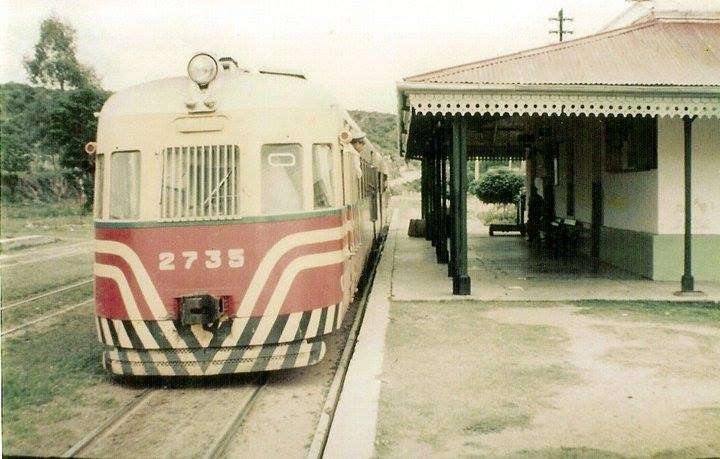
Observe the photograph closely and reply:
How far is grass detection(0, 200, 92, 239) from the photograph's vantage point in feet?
91.4

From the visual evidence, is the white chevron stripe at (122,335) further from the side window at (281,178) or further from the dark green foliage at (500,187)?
the dark green foliage at (500,187)

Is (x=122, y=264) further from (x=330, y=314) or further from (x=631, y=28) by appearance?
(x=631, y=28)

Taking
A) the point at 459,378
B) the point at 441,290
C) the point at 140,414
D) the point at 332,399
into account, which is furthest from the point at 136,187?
the point at 441,290

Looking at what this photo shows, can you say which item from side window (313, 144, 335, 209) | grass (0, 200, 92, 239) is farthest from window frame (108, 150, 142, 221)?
grass (0, 200, 92, 239)

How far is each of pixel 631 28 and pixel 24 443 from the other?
12.4m

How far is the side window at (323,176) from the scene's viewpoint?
22.9 ft

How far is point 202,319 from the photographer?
254 inches

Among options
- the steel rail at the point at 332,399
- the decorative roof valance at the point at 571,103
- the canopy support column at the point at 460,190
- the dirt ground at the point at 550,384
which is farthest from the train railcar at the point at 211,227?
the canopy support column at the point at 460,190

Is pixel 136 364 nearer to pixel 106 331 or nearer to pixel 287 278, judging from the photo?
pixel 106 331

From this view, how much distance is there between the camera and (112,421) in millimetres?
5965

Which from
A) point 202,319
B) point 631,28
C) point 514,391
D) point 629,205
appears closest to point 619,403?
point 514,391

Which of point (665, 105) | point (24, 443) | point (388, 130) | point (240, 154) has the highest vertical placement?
point (388, 130)

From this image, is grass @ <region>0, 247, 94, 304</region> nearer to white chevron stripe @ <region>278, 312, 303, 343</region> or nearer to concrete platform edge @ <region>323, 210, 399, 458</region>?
concrete platform edge @ <region>323, 210, 399, 458</region>

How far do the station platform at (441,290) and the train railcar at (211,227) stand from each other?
0.99 metres
